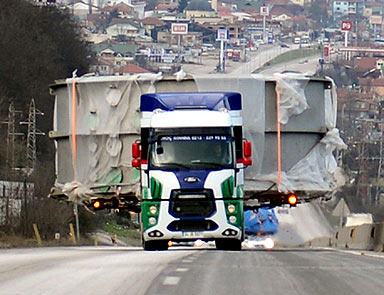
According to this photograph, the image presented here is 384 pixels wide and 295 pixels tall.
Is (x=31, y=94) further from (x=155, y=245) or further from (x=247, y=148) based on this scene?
(x=247, y=148)

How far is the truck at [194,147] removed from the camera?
27953mm

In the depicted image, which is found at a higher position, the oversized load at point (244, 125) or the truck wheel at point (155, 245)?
the oversized load at point (244, 125)

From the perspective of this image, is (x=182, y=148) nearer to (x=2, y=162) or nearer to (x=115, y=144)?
(x=115, y=144)

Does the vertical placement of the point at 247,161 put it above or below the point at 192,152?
below

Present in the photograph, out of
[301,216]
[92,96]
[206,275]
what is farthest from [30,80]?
[206,275]

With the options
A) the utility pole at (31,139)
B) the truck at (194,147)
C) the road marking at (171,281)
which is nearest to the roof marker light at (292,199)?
the truck at (194,147)

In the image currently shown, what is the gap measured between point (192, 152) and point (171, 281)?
29.4 ft

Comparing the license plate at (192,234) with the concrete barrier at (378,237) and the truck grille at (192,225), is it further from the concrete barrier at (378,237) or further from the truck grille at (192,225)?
the concrete barrier at (378,237)

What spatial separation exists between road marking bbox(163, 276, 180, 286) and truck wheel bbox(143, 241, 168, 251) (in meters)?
9.71

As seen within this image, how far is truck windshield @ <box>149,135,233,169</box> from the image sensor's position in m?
27.8

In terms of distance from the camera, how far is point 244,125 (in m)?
29.4

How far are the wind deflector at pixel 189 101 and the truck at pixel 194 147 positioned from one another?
0.02 m

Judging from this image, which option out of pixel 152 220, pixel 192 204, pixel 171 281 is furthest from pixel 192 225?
pixel 171 281

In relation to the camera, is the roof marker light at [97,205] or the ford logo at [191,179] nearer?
the ford logo at [191,179]
